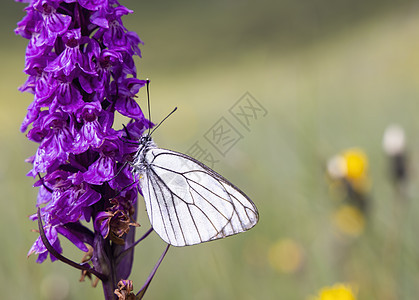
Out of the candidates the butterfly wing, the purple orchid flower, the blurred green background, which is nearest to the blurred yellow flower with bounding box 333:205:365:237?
the blurred green background

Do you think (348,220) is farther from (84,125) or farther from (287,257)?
(84,125)

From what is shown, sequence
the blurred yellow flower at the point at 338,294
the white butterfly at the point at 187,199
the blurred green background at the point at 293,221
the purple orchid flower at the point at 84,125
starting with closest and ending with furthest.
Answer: the purple orchid flower at the point at 84,125 < the white butterfly at the point at 187,199 < the blurred yellow flower at the point at 338,294 < the blurred green background at the point at 293,221

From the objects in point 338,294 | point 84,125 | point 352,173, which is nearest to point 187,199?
point 84,125

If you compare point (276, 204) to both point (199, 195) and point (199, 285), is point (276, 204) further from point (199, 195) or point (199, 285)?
point (199, 195)

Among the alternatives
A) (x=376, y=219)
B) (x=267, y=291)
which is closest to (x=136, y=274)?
(x=267, y=291)

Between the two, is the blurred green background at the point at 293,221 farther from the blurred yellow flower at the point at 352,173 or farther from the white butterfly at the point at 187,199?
the white butterfly at the point at 187,199

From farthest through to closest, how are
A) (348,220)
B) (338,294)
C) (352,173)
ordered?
(348,220) → (352,173) → (338,294)

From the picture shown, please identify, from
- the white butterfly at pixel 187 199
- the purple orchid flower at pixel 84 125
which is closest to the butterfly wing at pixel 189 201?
the white butterfly at pixel 187 199
